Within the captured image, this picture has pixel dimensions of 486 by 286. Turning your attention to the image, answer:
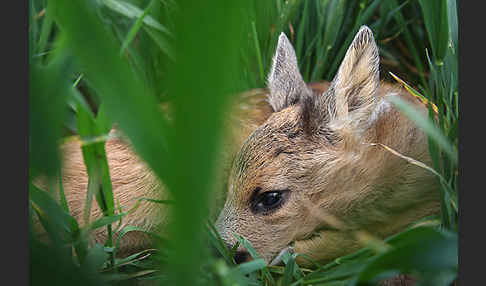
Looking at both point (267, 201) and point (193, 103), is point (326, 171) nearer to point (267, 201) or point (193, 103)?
point (267, 201)

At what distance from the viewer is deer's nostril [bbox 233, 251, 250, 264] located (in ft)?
5.41

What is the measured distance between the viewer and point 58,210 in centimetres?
144

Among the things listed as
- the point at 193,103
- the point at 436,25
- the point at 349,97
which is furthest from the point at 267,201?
the point at 193,103

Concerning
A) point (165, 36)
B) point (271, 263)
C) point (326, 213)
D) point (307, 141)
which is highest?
point (165, 36)

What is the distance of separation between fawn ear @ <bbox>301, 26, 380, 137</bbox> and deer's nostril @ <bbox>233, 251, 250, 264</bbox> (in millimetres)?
503

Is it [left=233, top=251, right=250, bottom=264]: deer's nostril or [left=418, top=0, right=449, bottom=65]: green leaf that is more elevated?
[left=418, top=0, right=449, bottom=65]: green leaf

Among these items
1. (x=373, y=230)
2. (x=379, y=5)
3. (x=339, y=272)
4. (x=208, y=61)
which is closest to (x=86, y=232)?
(x=339, y=272)

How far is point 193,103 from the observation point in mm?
538

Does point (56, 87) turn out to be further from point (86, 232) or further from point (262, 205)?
point (262, 205)

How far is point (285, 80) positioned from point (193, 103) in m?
1.51

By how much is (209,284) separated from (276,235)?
30.0 inches

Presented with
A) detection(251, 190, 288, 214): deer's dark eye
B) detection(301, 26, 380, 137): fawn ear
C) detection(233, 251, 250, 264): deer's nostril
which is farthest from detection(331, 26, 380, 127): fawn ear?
detection(233, 251, 250, 264): deer's nostril

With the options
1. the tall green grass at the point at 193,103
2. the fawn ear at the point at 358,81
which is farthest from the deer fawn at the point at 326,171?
the tall green grass at the point at 193,103

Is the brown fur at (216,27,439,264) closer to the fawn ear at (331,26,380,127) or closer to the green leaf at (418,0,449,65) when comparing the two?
the fawn ear at (331,26,380,127)
